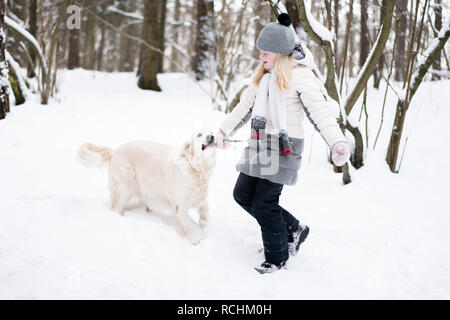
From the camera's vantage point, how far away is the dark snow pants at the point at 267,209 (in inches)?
84.8

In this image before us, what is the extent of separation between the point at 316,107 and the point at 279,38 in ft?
1.49

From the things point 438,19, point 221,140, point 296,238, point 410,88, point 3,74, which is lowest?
point 296,238

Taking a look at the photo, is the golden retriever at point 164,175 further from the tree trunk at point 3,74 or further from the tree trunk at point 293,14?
the tree trunk at point 293,14

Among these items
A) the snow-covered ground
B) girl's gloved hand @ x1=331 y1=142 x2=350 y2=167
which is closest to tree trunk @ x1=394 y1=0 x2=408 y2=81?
the snow-covered ground

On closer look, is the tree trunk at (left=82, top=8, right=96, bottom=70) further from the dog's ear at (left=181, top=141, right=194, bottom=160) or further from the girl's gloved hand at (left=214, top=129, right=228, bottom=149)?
the girl's gloved hand at (left=214, top=129, right=228, bottom=149)

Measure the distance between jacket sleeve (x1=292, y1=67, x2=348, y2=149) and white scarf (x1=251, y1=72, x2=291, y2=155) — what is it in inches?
4.4

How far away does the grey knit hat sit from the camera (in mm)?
1960

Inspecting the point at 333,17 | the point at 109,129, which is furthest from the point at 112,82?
the point at 333,17

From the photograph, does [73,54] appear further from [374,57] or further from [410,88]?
[410,88]

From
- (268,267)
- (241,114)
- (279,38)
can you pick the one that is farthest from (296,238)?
(279,38)

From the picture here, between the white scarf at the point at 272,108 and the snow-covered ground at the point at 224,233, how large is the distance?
0.91 meters

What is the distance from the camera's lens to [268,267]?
7.33ft
